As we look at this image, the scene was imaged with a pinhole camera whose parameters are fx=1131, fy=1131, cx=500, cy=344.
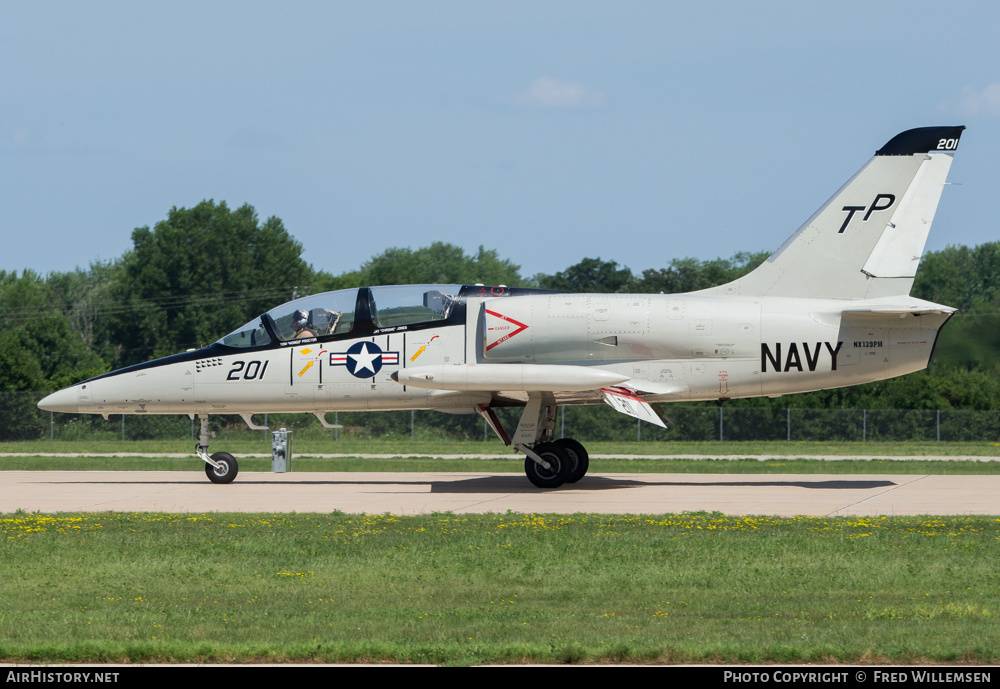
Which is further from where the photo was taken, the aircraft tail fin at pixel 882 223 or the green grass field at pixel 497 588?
the aircraft tail fin at pixel 882 223

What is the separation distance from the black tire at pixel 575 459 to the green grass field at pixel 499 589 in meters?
5.15

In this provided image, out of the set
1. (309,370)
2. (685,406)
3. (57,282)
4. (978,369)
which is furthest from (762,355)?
(57,282)

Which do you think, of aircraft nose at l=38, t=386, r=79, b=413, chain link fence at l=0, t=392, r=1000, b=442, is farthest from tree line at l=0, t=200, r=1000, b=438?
aircraft nose at l=38, t=386, r=79, b=413

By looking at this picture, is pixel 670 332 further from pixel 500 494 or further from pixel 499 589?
pixel 499 589

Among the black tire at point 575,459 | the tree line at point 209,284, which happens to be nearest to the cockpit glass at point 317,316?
the black tire at point 575,459

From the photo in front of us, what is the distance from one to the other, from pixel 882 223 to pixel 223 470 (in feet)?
46.2

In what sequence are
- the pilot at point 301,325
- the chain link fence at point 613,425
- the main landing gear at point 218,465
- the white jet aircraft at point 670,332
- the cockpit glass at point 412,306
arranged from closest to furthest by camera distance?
the white jet aircraft at point 670,332 < the cockpit glass at point 412,306 < the pilot at point 301,325 < the main landing gear at point 218,465 < the chain link fence at point 613,425

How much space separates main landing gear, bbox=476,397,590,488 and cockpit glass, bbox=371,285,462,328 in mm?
2193

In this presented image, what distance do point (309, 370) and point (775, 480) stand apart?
1016 centimetres

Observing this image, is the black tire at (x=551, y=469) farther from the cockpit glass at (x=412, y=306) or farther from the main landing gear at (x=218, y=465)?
the main landing gear at (x=218, y=465)

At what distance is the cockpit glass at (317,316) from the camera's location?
22125mm

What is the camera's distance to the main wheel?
23.6m

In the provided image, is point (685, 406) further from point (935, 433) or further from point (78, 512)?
point (78, 512)
